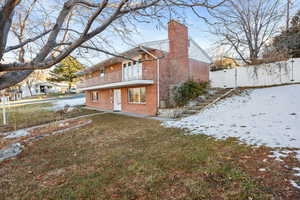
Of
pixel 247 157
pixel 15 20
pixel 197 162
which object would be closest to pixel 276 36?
pixel 247 157

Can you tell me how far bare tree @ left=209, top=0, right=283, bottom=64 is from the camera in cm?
1292

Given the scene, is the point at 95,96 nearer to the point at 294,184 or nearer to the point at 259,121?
the point at 259,121

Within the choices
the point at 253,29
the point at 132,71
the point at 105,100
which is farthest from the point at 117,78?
the point at 253,29

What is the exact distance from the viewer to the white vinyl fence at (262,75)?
10.6 metres

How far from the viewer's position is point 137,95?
476 inches

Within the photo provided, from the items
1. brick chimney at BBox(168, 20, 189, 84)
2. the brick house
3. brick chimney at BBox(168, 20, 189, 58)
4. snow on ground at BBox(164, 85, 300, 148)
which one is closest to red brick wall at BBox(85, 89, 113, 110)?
the brick house

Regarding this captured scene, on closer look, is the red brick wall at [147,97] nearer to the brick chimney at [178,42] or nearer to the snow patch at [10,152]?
the brick chimney at [178,42]

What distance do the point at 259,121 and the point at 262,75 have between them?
319 inches

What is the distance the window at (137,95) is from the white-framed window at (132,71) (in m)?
1.38

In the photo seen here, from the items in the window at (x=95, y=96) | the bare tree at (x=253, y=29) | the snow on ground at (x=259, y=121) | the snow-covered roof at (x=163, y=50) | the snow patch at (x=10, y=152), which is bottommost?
the snow patch at (x=10, y=152)

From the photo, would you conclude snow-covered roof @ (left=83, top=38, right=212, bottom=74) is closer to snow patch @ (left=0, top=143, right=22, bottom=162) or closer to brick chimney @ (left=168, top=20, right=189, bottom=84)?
brick chimney @ (left=168, top=20, right=189, bottom=84)

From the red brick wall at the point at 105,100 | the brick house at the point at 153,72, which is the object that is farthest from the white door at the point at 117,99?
the red brick wall at the point at 105,100

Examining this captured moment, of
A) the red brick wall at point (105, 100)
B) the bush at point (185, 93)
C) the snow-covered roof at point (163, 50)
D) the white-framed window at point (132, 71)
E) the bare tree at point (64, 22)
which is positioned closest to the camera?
the bare tree at point (64, 22)

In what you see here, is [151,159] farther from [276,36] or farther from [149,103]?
[276,36]
